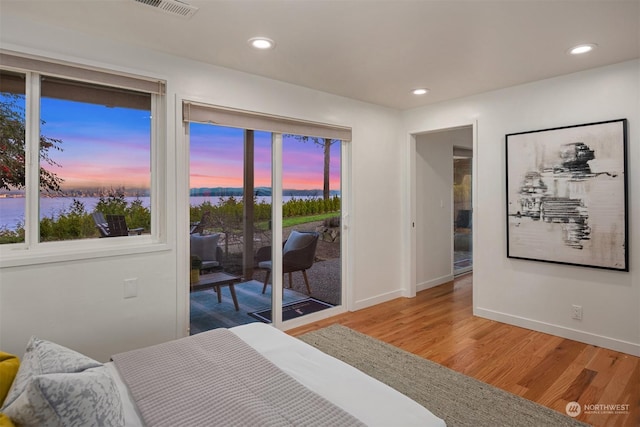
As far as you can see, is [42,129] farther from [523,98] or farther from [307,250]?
[523,98]

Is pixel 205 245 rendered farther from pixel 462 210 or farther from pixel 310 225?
pixel 462 210

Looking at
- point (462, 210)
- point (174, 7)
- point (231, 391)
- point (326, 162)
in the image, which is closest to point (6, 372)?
point (231, 391)

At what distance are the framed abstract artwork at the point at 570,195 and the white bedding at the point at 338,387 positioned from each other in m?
2.67

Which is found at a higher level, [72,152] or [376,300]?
[72,152]

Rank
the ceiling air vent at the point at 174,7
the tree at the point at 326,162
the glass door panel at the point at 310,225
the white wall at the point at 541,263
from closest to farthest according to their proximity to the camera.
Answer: the ceiling air vent at the point at 174,7, the white wall at the point at 541,263, the glass door panel at the point at 310,225, the tree at the point at 326,162

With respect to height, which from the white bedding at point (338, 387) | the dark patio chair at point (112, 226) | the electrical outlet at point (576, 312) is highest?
the dark patio chair at point (112, 226)

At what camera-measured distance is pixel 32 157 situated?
2434 mm

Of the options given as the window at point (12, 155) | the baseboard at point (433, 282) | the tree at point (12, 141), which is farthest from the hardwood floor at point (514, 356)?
the tree at point (12, 141)

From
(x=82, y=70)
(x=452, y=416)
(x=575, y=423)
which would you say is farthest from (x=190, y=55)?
(x=575, y=423)

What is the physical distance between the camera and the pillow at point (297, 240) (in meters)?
3.72

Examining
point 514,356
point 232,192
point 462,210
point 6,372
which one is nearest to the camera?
point 6,372

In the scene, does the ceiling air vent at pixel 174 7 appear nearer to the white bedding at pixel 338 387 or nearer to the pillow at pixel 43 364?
the pillow at pixel 43 364

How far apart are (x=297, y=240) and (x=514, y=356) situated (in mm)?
2222

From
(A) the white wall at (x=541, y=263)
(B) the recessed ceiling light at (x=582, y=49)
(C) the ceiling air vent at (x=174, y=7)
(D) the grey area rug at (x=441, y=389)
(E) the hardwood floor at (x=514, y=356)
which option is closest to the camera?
(C) the ceiling air vent at (x=174, y=7)
